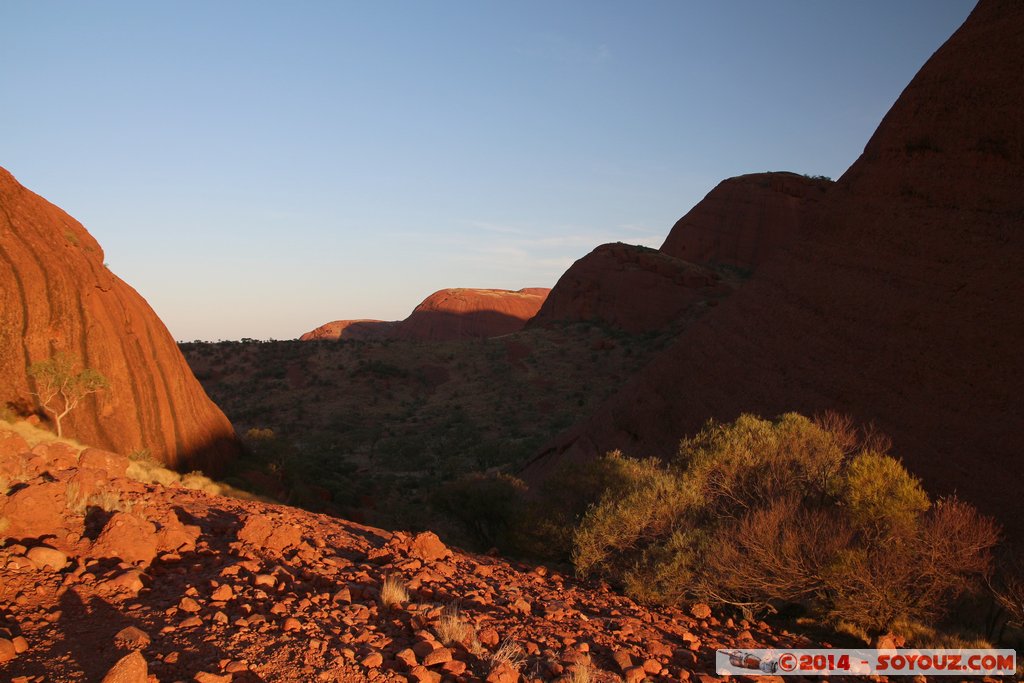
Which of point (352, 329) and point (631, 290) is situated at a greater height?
point (631, 290)

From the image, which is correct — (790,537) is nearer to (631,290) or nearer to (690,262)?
(631,290)

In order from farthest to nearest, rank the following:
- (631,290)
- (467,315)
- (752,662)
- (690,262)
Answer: (467,315), (690,262), (631,290), (752,662)

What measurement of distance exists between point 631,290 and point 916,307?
115 feet

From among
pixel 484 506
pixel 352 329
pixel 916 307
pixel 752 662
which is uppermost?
pixel 916 307

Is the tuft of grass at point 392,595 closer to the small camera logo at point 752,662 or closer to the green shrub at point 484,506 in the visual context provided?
the small camera logo at point 752,662

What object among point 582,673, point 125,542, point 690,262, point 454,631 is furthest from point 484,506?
point 690,262

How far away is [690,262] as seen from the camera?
52844 mm

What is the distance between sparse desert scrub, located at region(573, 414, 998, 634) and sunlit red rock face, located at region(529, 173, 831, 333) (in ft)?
117

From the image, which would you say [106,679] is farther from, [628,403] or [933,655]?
[628,403]

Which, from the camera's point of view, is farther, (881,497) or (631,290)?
(631,290)

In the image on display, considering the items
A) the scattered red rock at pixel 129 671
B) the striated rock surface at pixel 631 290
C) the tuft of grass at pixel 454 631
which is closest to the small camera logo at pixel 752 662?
the tuft of grass at pixel 454 631

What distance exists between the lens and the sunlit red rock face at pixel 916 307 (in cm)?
1214

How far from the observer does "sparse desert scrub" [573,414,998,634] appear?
24.9ft

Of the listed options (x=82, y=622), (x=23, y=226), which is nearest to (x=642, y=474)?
(x=82, y=622)
